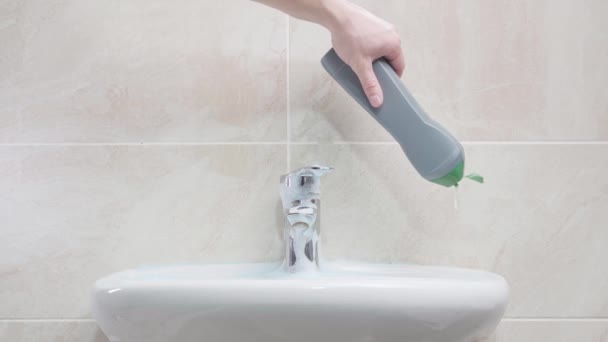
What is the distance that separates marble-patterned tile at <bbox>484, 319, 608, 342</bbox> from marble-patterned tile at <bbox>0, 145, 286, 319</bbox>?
346mm

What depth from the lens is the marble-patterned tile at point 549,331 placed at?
0.73m

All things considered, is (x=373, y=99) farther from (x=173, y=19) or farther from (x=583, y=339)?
(x=583, y=339)

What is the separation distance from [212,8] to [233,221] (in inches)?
12.4

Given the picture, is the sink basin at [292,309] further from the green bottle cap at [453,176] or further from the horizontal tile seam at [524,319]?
the horizontal tile seam at [524,319]

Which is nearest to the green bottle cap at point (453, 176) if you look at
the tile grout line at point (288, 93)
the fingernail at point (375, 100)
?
the fingernail at point (375, 100)

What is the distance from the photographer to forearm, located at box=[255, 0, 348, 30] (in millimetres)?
638

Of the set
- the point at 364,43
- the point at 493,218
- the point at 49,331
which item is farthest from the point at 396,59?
the point at 49,331

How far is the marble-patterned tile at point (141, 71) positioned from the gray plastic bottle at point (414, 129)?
0.17 meters

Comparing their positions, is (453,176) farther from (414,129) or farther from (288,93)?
(288,93)

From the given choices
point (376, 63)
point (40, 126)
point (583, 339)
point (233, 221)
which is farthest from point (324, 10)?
point (583, 339)

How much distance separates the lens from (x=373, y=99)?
24.4 inches

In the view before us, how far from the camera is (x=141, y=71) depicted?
0.75 m

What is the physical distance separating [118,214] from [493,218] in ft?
1.78

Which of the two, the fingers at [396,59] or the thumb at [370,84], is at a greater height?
the fingers at [396,59]
